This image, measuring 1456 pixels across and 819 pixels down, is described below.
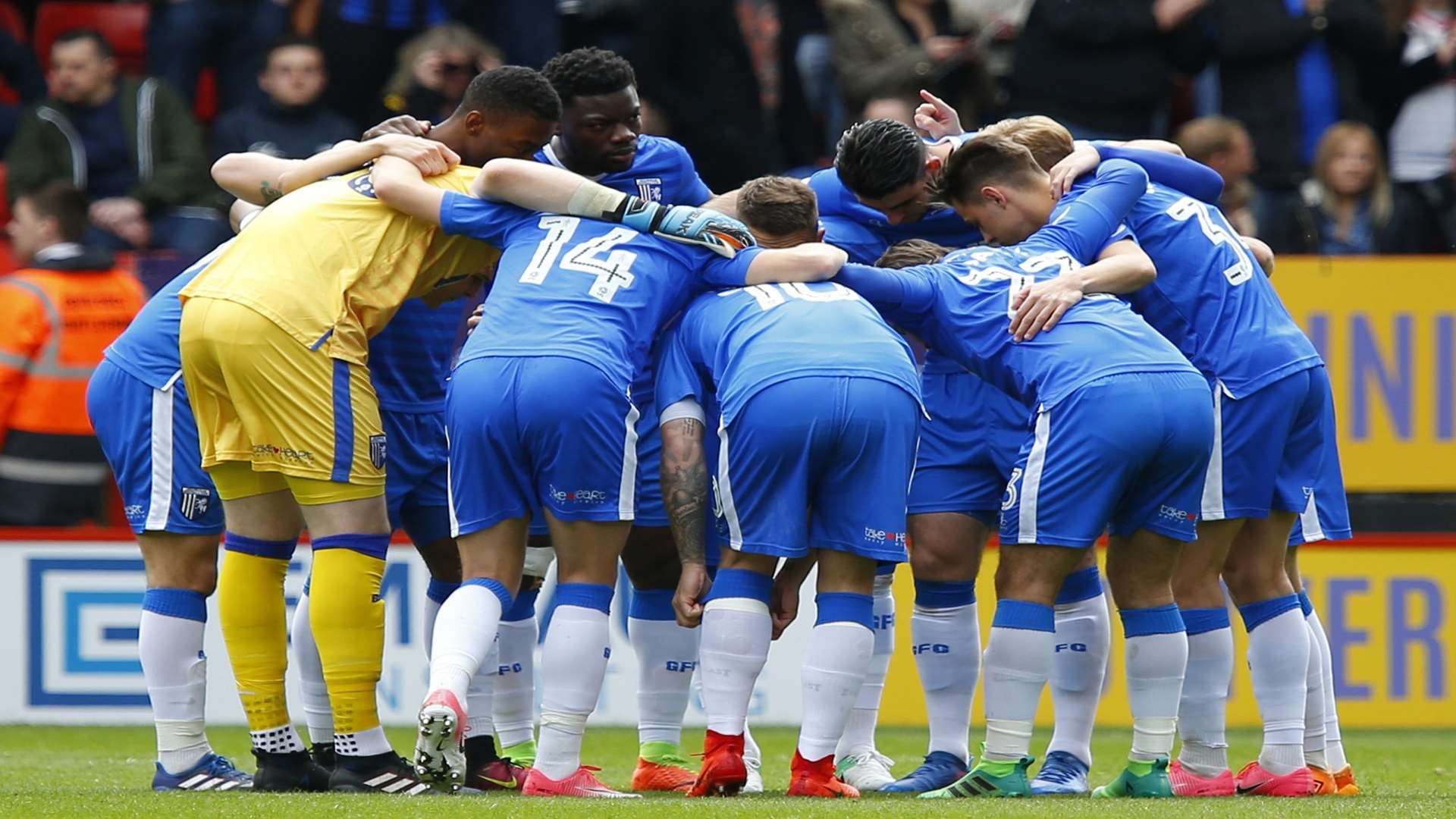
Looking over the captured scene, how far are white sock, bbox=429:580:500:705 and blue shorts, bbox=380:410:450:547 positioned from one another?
0.87 metres

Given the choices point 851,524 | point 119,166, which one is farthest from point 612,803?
point 119,166

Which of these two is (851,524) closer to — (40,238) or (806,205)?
(806,205)

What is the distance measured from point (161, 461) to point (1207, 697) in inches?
138

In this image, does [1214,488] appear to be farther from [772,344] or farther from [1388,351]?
[1388,351]

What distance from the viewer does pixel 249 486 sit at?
251 inches

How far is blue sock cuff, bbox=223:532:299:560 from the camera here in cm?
638

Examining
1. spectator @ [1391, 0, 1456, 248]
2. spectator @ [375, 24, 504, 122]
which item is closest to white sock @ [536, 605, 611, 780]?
spectator @ [375, 24, 504, 122]

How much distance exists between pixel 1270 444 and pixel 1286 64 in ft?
18.6

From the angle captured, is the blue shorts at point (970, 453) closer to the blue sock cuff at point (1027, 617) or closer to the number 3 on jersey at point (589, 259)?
the blue sock cuff at point (1027, 617)

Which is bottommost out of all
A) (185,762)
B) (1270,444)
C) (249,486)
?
(185,762)

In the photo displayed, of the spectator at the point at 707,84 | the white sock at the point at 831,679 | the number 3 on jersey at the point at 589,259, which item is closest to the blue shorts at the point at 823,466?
the white sock at the point at 831,679

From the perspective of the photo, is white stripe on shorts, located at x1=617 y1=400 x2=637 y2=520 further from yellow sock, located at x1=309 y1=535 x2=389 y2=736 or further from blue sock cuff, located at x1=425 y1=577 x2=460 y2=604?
blue sock cuff, located at x1=425 y1=577 x2=460 y2=604

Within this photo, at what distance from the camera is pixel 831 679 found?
19.6ft

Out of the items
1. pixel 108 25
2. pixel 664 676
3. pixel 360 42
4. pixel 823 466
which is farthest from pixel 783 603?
pixel 108 25
